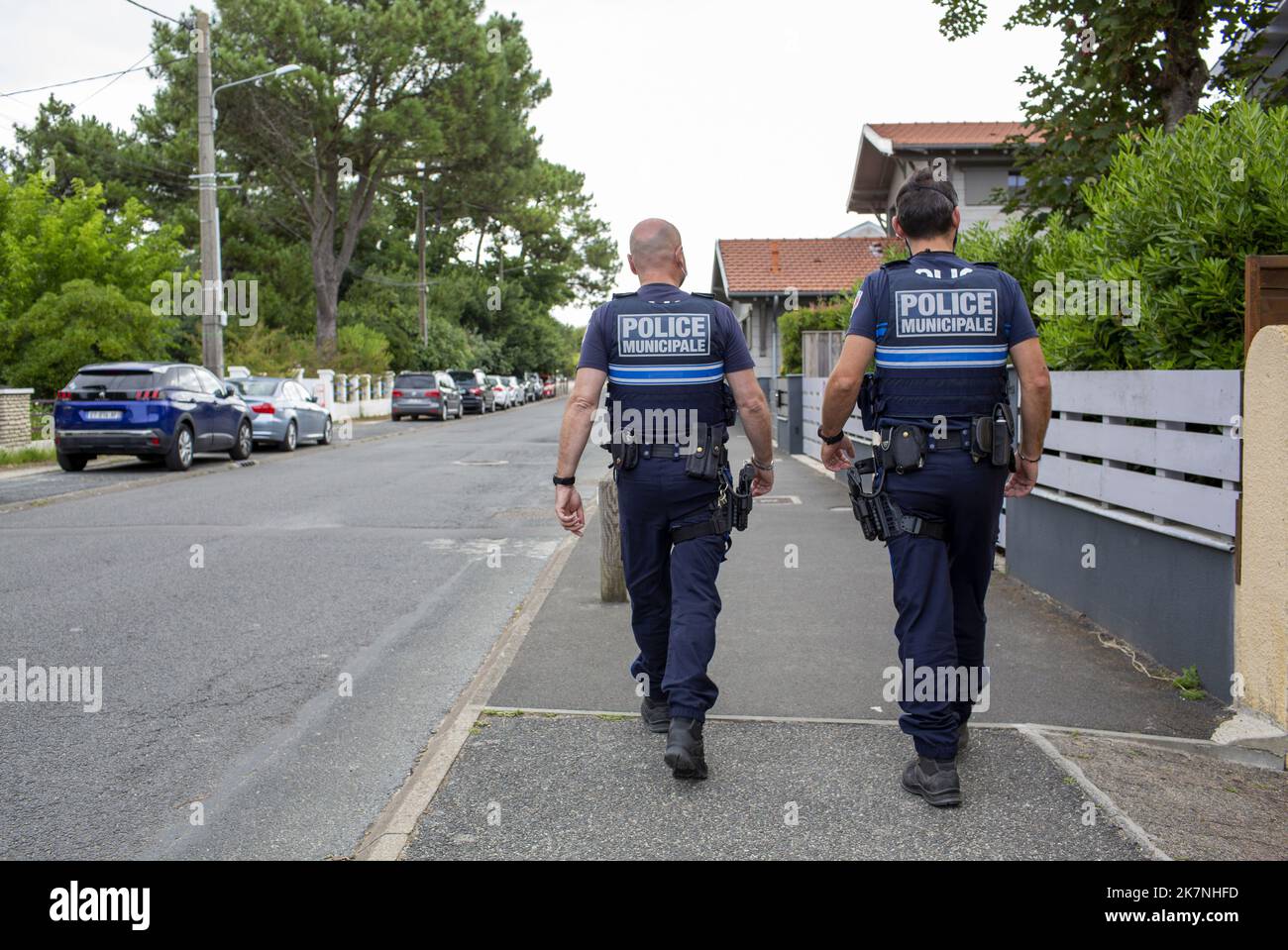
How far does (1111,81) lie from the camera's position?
1040 centimetres

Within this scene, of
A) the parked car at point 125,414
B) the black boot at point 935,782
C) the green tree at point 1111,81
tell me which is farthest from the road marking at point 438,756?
the parked car at point 125,414

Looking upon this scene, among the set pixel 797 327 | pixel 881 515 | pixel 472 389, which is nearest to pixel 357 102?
pixel 472 389

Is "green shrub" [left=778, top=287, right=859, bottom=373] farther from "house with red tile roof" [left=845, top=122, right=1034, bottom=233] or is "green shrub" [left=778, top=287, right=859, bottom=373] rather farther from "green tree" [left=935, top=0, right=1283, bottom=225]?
"green tree" [left=935, top=0, right=1283, bottom=225]

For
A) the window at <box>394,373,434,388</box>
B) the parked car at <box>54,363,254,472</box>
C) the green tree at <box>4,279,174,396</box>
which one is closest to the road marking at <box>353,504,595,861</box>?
the parked car at <box>54,363,254,472</box>

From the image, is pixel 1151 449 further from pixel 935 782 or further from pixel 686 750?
pixel 686 750

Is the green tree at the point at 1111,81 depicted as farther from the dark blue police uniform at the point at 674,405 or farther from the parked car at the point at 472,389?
the parked car at the point at 472,389

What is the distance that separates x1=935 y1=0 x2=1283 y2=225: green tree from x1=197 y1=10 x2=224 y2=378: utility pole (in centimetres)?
1626

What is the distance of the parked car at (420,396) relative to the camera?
36938mm

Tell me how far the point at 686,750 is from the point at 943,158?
25167 millimetres

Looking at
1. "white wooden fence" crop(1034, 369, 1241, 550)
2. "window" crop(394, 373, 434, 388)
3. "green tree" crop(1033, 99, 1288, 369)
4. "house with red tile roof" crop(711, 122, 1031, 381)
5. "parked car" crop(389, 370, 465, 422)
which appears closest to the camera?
"white wooden fence" crop(1034, 369, 1241, 550)

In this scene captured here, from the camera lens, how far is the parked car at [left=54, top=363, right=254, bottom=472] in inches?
672

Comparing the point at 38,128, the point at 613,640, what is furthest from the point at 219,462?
the point at 38,128

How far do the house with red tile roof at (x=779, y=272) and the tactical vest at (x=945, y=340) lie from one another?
2745 cm
